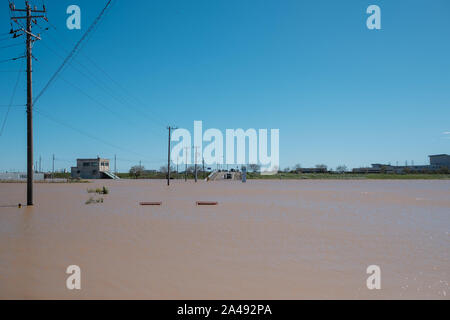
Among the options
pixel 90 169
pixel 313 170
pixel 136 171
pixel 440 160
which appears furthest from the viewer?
pixel 440 160

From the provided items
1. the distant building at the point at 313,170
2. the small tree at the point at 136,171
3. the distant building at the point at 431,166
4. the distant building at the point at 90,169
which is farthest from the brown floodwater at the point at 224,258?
the distant building at the point at 431,166

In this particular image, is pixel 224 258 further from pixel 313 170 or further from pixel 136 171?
pixel 313 170

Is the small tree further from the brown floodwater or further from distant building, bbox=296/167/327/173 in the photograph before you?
the brown floodwater

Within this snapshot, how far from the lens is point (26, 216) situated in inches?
517

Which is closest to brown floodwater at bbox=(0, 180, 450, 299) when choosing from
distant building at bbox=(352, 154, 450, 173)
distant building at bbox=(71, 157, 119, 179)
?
distant building at bbox=(71, 157, 119, 179)

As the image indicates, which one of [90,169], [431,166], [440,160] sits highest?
[440,160]

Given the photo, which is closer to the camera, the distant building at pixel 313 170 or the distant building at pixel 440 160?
the distant building at pixel 313 170

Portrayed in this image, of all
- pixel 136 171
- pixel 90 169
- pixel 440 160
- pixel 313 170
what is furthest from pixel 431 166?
pixel 90 169

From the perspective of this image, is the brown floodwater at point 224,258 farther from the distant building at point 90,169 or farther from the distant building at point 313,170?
the distant building at point 313,170

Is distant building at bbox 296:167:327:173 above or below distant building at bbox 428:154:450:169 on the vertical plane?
below
